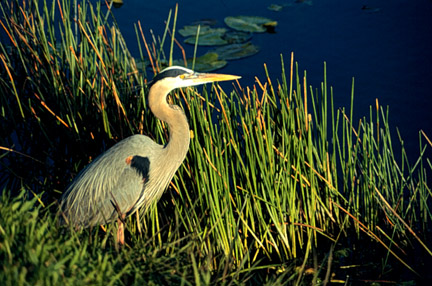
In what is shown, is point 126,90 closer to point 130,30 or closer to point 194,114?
point 194,114

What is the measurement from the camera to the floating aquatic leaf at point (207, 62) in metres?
5.30

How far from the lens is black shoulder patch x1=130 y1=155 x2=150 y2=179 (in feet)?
9.87

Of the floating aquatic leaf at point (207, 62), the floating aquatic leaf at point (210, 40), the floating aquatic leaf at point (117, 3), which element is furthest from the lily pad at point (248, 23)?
the floating aquatic leaf at point (117, 3)

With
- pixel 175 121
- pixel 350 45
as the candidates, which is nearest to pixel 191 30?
pixel 350 45

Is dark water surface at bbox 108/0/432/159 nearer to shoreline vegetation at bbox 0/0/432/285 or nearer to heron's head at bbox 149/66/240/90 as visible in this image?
shoreline vegetation at bbox 0/0/432/285

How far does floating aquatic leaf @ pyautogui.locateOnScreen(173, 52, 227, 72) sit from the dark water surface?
0.30ft

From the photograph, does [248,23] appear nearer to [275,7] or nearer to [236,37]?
[236,37]

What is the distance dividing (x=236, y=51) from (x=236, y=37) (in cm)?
36

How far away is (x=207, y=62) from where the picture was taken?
17.7 ft

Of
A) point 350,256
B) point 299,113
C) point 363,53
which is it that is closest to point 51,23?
point 299,113

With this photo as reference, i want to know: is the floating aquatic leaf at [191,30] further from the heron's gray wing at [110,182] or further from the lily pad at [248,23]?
the heron's gray wing at [110,182]

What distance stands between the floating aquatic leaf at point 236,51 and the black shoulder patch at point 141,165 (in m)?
2.68

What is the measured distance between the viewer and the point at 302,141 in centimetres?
301

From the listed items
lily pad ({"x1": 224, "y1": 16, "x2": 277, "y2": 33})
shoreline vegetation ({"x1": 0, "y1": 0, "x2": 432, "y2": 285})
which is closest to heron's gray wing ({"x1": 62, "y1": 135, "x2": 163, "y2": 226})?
shoreline vegetation ({"x1": 0, "y1": 0, "x2": 432, "y2": 285})
